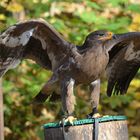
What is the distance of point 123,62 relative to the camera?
421 cm

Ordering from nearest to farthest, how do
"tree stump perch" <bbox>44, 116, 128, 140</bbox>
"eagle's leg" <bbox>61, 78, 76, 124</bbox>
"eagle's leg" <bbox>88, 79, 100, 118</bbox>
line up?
"tree stump perch" <bbox>44, 116, 128, 140</bbox> < "eagle's leg" <bbox>61, 78, 76, 124</bbox> < "eagle's leg" <bbox>88, 79, 100, 118</bbox>

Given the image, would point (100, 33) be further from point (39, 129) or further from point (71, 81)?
point (39, 129)

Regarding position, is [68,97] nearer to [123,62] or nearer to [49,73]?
[123,62]

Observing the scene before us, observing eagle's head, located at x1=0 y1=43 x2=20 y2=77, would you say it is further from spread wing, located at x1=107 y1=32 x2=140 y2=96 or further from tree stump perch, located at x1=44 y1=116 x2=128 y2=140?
spread wing, located at x1=107 y1=32 x2=140 y2=96

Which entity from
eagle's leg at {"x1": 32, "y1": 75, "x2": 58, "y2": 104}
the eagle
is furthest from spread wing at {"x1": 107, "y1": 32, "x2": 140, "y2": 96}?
eagle's leg at {"x1": 32, "y1": 75, "x2": 58, "y2": 104}

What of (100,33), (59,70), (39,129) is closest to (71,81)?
(59,70)

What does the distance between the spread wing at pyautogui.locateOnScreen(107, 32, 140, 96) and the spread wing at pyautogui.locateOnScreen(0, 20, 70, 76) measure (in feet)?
1.30

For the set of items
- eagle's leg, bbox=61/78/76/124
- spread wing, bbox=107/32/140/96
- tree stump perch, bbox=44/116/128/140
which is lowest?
tree stump perch, bbox=44/116/128/140

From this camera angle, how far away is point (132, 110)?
766cm

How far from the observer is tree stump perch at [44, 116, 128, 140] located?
11.3 feet

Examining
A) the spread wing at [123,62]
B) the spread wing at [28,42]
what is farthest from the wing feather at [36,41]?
the spread wing at [123,62]

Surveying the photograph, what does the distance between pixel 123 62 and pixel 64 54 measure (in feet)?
1.88

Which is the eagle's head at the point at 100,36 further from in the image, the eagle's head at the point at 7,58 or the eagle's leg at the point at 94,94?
the eagle's head at the point at 7,58

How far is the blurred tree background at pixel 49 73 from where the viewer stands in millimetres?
6094
